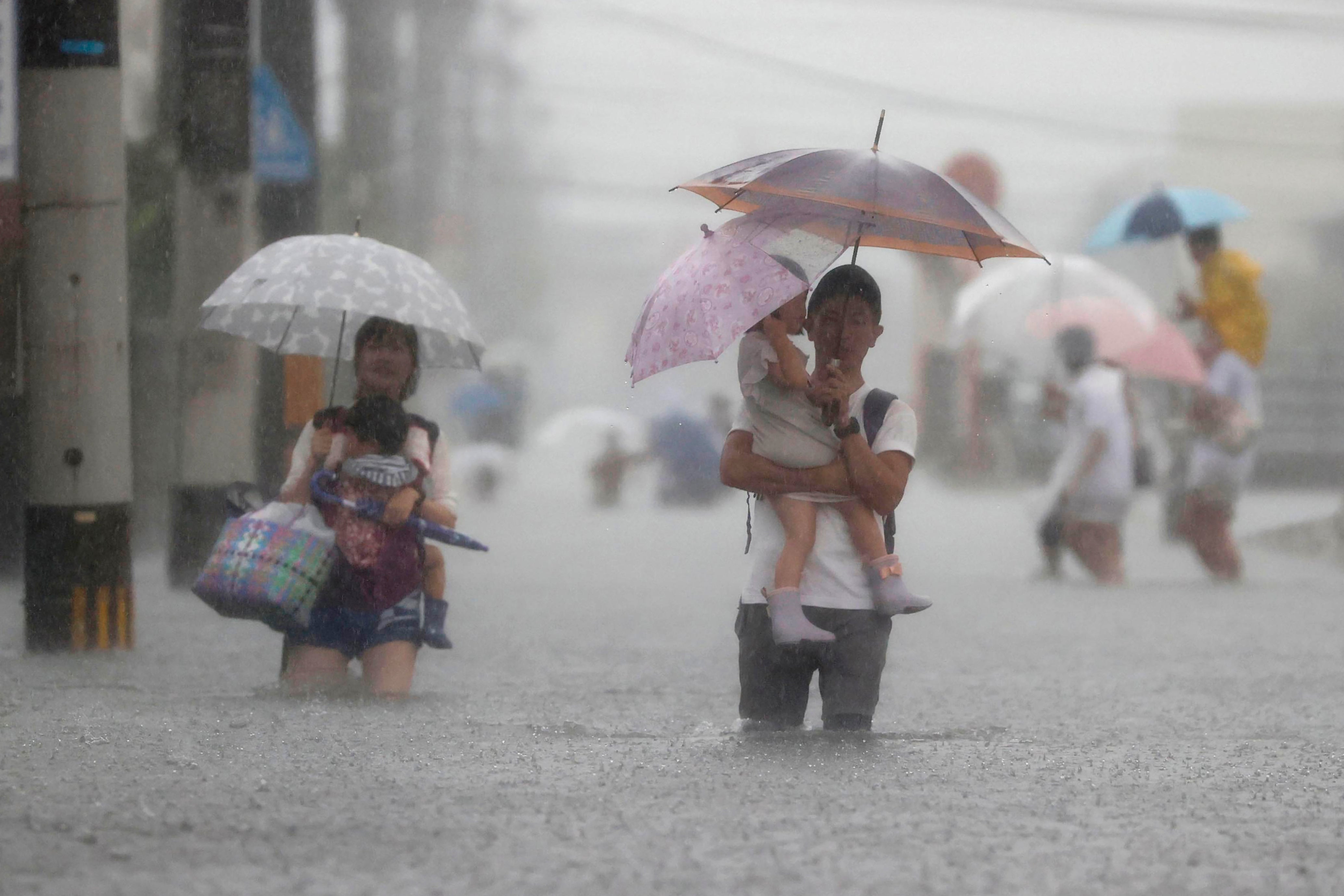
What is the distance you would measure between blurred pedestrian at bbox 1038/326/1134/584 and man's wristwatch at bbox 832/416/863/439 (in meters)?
7.30

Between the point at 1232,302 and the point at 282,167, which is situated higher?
the point at 282,167

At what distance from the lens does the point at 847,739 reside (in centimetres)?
551

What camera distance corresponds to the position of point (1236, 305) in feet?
41.6

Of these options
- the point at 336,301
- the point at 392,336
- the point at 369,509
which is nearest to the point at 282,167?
the point at 392,336

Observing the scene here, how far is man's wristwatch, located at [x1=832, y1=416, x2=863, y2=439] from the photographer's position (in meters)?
5.21

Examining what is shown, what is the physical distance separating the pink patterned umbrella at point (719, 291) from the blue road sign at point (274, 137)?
18.6ft

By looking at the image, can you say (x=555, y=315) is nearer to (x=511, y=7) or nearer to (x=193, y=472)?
(x=511, y=7)

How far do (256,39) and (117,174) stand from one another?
390 cm

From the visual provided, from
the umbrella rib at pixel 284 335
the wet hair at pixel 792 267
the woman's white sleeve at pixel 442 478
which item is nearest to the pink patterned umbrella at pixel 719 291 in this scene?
the wet hair at pixel 792 267

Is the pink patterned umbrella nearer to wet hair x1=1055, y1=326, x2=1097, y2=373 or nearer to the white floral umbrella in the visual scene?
the white floral umbrella

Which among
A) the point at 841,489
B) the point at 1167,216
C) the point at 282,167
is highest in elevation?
the point at 282,167

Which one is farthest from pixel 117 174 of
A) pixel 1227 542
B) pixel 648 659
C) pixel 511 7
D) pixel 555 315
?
pixel 555 315

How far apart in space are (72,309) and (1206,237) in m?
7.60

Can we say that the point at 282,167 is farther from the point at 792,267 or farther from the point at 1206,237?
the point at 792,267
